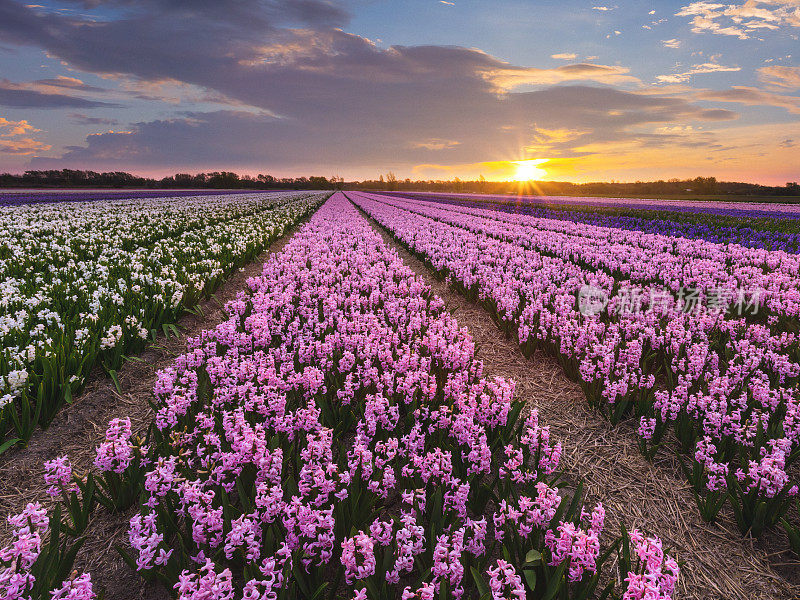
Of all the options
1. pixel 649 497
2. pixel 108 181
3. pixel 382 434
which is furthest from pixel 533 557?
pixel 108 181

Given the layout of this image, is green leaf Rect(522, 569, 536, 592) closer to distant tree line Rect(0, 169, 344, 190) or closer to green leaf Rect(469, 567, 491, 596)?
green leaf Rect(469, 567, 491, 596)

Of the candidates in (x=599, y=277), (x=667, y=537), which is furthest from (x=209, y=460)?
(x=599, y=277)

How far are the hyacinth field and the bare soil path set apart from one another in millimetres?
93

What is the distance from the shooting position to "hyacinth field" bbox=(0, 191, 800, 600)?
94.2 inches

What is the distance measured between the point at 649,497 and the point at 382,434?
2498mm

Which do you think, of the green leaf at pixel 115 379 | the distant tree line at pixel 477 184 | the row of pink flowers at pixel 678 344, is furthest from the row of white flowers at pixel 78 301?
the distant tree line at pixel 477 184

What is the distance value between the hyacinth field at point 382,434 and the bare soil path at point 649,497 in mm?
93

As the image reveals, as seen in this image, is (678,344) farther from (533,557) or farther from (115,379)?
(115,379)

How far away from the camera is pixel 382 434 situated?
3.80m

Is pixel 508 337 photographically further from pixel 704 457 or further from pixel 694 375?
pixel 704 457

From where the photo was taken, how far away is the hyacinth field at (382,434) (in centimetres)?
239

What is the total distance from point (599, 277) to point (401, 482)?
7.72 meters

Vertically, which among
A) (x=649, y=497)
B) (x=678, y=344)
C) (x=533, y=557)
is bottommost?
(x=649, y=497)

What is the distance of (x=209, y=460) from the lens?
128 inches
